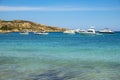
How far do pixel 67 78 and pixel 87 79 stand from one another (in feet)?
3.24

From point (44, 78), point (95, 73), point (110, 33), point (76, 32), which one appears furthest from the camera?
point (76, 32)

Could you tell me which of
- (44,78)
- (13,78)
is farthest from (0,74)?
(44,78)

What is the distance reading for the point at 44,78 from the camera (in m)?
14.8

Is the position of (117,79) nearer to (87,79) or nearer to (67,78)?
Result: (87,79)

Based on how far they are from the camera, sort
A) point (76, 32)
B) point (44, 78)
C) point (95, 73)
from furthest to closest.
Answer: point (76, 32) → point (95, 73) → point (44, 78)

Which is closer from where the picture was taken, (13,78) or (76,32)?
(13,78)

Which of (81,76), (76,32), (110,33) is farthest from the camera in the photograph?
(76,32)

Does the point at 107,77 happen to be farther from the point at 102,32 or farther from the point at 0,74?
the point at 102,32

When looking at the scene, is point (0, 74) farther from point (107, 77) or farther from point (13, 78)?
point (107, 77)

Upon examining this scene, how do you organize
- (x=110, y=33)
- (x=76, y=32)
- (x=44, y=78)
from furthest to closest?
(x=76, y=32) < (x=110, y=33) < (x=44, y=78)

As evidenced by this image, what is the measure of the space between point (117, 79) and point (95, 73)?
6.79 feet

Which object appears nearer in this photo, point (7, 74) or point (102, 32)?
point (7, 74)

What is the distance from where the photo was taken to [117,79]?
15.0 metres

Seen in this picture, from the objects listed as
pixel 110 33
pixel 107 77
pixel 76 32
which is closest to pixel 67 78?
pixel 107 77
